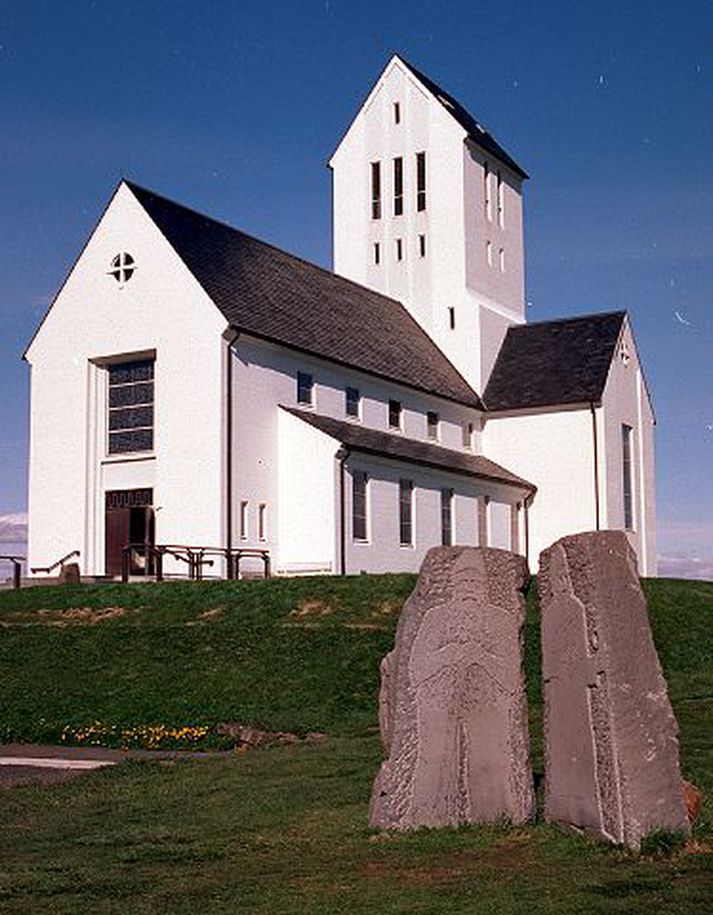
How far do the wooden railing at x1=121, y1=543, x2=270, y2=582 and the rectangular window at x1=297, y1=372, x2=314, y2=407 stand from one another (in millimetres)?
5667

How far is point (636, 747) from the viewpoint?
9.90 metres

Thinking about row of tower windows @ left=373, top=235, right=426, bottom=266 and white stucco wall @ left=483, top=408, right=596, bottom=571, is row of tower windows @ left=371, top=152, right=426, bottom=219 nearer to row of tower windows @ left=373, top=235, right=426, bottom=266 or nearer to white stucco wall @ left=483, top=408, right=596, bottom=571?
row of tower windows @ left=373, top=235, right=426, bottom=266

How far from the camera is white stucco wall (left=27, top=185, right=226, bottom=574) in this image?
3862 centimetres

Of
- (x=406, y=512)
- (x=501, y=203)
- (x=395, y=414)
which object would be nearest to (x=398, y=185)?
(x=501, y=203)

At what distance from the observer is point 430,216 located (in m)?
54.9

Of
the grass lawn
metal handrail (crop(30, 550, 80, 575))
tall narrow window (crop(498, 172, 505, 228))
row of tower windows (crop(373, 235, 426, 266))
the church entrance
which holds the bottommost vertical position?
the grass lawn

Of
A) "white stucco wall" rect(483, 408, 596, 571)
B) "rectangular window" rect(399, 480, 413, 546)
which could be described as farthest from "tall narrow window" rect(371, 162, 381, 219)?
"rectangular window" rect(399, 480, 413, 546)

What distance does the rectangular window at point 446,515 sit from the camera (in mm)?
46562

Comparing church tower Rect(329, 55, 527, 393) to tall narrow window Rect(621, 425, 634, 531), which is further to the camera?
church tower Rect(329, 55, 527, 393)

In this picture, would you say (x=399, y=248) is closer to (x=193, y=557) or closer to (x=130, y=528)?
(x=130, y=528)

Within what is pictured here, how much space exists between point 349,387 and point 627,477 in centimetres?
1494

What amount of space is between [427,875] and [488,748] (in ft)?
6.41

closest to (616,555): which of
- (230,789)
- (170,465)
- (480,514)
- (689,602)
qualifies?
(230,789)

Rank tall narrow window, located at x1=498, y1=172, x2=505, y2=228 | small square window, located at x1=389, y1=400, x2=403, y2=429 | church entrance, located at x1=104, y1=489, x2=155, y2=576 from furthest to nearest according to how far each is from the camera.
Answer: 1. tall narrow window, located at x1=498, y1=172, x2=505, y2=228
2. small square window, located at x1=389, y1=400, x2=403, y2=429
3. church entrance, located at x1=104, y1=489, x2=155, y2=576
